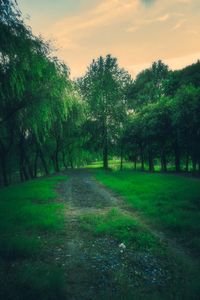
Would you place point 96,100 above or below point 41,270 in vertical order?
above

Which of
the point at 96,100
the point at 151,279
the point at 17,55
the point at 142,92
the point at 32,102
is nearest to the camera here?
the point at 151,279

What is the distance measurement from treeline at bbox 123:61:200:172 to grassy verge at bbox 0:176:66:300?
2011 centimetres

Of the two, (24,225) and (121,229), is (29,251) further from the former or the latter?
(121,229)

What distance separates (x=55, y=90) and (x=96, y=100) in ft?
73.1

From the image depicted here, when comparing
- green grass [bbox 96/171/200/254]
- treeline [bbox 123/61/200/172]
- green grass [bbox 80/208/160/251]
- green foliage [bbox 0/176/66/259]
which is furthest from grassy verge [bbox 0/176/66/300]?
treeline [bbox 123/61/200/172]

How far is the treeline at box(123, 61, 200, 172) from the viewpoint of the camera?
27.0 m

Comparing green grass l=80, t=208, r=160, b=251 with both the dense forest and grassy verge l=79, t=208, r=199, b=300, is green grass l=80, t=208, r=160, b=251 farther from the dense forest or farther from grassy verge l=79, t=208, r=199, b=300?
the dense forest

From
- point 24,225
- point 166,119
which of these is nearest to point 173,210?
point 24,225

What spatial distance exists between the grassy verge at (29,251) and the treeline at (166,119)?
792 inches

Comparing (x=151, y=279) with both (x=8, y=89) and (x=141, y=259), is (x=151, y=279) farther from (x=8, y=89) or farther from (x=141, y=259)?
(x=8, y=89)

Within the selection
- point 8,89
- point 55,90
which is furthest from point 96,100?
point 8,89

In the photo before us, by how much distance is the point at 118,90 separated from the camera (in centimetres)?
4384

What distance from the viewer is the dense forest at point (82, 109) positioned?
15.1m

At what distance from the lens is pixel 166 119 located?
32844 mm
